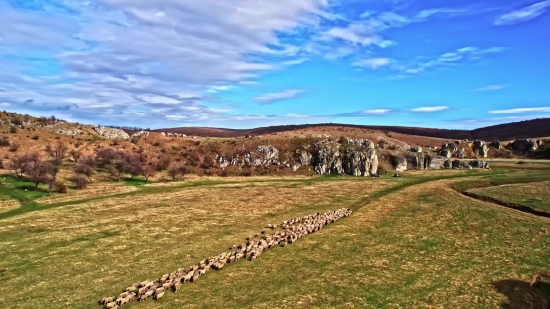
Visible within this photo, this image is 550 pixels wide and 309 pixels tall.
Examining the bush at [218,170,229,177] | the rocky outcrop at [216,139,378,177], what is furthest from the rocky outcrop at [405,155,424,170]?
the bush at [218,170,229,177]

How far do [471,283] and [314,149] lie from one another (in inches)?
2999

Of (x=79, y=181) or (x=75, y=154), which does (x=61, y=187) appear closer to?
(x=79, y=181)

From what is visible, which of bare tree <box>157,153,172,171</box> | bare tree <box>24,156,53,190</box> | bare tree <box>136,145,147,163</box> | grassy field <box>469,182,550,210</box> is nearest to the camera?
grassy field <box>469,182,550,210</box>

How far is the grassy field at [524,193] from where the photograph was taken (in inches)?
2030

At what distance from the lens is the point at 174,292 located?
25.3 meters

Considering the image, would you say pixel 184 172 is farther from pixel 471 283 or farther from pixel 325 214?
pixel 471 283

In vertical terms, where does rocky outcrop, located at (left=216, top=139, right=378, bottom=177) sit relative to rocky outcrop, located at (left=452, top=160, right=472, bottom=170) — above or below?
above

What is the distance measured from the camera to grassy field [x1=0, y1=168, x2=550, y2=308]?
24.8 meters

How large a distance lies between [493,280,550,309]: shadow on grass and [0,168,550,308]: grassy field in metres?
0.12

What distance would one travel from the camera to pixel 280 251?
34.7 meters

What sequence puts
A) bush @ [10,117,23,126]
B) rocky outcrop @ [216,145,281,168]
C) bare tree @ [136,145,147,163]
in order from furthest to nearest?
bush @ [10,117,23,126] → rocky outcrop @ [216,145,281,168] → bare tree @ [136,145,147,163]

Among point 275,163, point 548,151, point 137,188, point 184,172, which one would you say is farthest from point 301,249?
point 548,151

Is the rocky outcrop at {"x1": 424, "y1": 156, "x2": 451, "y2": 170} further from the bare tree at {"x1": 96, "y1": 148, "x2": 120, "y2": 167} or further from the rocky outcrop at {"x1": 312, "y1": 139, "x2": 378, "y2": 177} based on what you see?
the bare tree at {"x1": 96, "y1": 148, "x2": 120, "y2": 167}

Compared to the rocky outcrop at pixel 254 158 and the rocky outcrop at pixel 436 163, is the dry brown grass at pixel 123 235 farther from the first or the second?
the rocky outcrop at pixel 436 163
